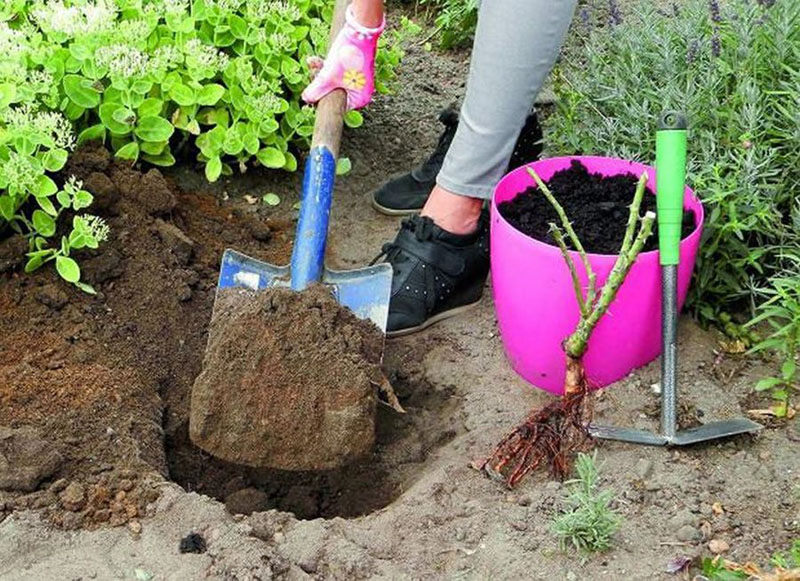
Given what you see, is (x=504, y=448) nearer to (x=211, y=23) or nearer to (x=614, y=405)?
(x=614, y=405)

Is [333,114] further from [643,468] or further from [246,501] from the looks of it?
[643,468]

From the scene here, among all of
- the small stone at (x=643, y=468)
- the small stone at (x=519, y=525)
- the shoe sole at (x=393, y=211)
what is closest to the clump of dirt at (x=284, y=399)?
the small stone at (x=519, y=525)

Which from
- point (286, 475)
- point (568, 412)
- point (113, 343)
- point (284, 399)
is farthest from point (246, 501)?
point (568, 412)

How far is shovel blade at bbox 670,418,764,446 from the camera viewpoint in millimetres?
2381

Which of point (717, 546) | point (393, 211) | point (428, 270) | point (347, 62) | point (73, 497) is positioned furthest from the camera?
point (393, 211)

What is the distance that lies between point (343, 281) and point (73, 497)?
2.95 feet

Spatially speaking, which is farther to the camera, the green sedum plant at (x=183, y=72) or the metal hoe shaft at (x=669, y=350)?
the green sedum plant at (x=183, y=72)

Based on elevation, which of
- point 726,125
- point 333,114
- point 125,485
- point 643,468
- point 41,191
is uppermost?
point 726,125

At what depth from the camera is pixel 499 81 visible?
2752 millimetres

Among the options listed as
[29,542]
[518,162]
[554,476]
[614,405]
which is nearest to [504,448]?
[554,476]

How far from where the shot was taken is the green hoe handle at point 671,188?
245cm

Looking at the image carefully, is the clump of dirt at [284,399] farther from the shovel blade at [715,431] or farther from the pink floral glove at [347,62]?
the pink floral glove at [347,62]

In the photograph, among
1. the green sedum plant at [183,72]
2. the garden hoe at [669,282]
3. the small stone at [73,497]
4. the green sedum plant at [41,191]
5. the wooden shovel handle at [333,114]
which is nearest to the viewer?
the small stone at [73,497]

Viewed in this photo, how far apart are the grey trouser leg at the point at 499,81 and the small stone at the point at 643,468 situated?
2.94ft
